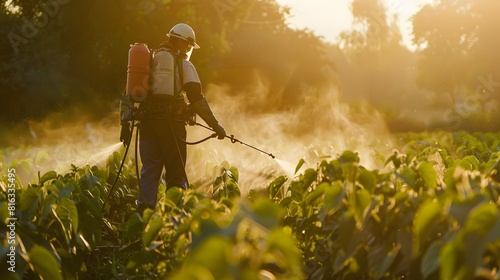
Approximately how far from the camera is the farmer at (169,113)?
7668 millimetres

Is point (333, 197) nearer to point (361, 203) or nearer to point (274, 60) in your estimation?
point (361, 203)

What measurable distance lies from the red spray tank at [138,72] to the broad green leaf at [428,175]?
4.50m

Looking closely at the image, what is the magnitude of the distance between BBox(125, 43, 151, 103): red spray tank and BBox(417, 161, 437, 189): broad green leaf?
4500 millimetres

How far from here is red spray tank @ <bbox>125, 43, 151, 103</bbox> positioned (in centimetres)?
757

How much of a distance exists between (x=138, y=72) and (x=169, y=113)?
1.80 ft

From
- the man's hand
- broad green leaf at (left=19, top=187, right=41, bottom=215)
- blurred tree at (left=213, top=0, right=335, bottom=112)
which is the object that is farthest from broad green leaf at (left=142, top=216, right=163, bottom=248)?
blurred tree at (left=213, top=0, right=335, bottom=112)

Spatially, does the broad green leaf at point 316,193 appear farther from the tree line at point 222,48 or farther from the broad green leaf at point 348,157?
the tree line at point 222,48

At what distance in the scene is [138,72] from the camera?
25.0 ft

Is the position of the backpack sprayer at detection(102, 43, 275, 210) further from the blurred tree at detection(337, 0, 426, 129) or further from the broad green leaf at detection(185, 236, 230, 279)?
the blurred tree at detection(337, 0, 426, 129)

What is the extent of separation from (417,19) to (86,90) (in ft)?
128

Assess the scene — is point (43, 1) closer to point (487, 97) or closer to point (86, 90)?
point (86, 90)

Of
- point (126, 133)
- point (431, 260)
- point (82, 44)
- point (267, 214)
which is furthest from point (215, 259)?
point (82, 44)

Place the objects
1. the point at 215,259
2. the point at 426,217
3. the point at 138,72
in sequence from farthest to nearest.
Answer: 1. the point at 138,72
2. the point at 426,217
3. the point at 215,259

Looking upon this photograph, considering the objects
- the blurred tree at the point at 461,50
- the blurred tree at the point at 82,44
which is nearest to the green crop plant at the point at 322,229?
the blurred tree at the point at 82,44
